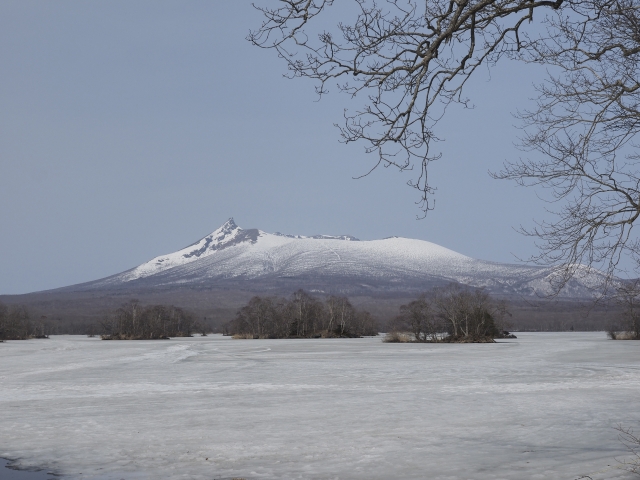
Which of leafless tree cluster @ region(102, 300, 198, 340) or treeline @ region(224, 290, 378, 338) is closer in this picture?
treeline @ region(224, 290, 378, 338)

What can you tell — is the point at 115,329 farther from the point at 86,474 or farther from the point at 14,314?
the point at 86,474

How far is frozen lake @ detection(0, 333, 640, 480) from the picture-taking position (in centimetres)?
782

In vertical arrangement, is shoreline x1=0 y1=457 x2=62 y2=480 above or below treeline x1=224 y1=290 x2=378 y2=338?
below

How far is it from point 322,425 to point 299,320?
6665 cm

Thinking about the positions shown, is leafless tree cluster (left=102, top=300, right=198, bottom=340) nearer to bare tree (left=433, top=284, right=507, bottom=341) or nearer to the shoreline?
bare tree (left=433, top=284, right=507, bottom=341)

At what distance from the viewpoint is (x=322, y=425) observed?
424 inches

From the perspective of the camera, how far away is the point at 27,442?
380 inches

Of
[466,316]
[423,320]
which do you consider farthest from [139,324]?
[466,316]

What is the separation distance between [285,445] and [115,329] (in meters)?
77.1

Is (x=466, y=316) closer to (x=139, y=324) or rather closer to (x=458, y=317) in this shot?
(x=458, y=317)

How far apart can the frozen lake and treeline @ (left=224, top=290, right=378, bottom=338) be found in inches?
2249

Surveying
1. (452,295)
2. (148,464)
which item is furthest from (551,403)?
(452,295)

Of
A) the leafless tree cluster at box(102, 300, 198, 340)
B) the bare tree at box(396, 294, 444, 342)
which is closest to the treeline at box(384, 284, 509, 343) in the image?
the bare tree at box(396, 294, 444, 342)

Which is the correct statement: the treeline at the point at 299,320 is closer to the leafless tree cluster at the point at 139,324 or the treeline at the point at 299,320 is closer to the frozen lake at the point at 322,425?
the leafless tree cluster at the point at 139,324
